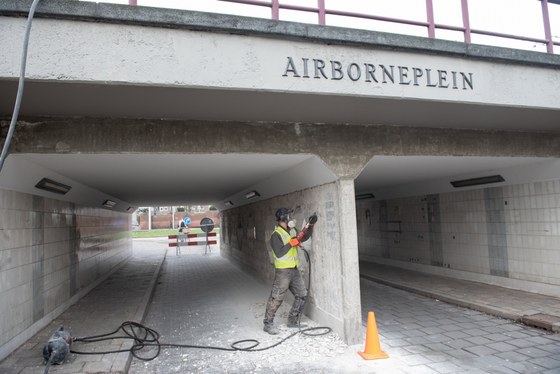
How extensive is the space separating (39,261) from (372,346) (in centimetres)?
523

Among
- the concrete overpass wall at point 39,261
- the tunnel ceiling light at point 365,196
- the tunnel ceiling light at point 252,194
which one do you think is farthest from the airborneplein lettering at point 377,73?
the tunnel ceiling light at point 365,196

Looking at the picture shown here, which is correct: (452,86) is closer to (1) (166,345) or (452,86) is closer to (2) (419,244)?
(1) (166,345)

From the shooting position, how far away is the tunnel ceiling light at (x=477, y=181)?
8297mm

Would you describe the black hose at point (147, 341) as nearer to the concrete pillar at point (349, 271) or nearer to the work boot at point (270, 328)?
the work boot at point (270, 328)

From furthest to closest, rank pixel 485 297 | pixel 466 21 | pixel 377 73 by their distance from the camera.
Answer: pixel 485 297 → pixel 466 21 → pixel 377 73

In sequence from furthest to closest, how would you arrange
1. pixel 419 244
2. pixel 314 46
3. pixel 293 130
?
pixel 419 244 → pixel 293 130 → pixel 314 46

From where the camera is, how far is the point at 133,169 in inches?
252

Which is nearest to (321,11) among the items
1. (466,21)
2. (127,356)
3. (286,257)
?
(466,21)

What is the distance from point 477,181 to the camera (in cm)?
870

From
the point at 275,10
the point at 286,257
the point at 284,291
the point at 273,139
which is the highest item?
the point at 275,10

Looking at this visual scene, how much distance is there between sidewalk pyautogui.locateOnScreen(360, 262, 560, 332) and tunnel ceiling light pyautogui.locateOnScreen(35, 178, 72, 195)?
24.8 feet

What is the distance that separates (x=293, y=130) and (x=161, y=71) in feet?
7.69

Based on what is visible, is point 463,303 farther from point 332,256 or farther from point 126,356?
point 126,356

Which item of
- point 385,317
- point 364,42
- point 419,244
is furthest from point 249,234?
point 364,42
